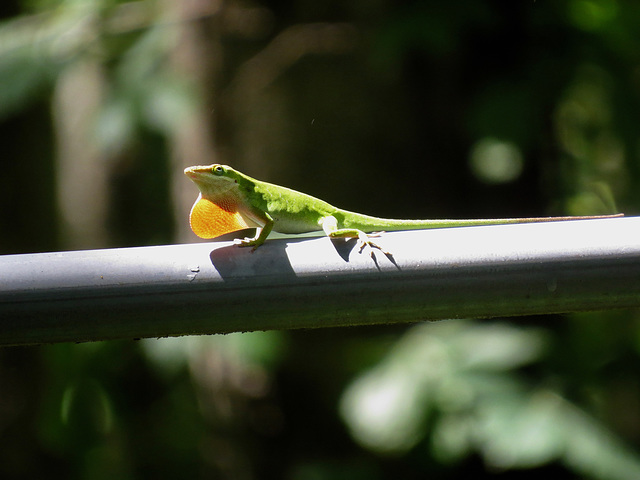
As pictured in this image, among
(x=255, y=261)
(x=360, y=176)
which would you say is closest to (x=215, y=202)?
(x=255, y=261)

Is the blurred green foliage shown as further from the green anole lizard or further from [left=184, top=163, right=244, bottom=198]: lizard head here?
[left=184, top=163, right=244, bottom=198]: lizard head

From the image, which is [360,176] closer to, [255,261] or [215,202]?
[215,202]

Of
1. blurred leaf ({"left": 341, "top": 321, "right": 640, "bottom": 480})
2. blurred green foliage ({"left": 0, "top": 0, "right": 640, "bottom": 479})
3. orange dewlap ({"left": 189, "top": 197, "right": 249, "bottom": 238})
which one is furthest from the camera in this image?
blurred green foliage ({"left": 0, "top": 0, "right": 640, "bottom": 479})

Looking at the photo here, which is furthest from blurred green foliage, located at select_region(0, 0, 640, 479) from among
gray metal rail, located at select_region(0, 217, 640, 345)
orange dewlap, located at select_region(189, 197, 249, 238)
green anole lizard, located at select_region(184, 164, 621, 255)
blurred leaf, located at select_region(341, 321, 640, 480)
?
gray metal rail, located at select_region(0, 217, 640, 345)

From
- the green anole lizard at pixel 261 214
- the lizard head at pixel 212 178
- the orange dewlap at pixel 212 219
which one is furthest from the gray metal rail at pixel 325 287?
the lizard head at pixel 212 178

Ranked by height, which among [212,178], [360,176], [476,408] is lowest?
[476,408]

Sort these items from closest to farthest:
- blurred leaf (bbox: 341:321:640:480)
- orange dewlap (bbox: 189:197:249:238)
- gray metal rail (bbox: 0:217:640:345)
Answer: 1. gray metal rail (bbox: 0:217:640:345)
2. orange dewlap (bbox: 189:197:249:238)
3. blurred leaf (bbox: 341:321:640:480)
